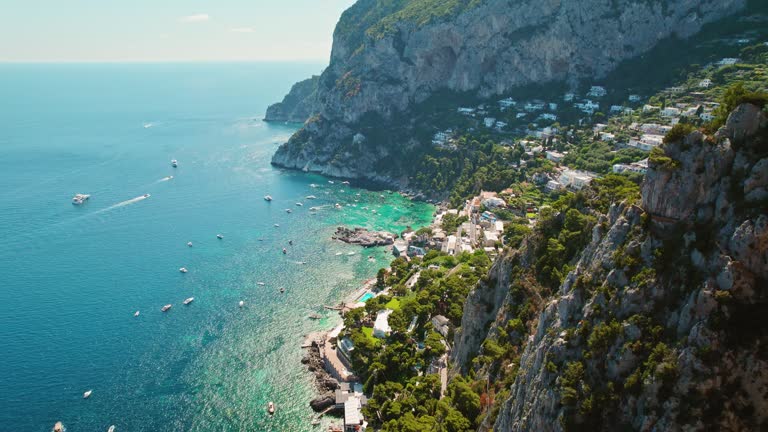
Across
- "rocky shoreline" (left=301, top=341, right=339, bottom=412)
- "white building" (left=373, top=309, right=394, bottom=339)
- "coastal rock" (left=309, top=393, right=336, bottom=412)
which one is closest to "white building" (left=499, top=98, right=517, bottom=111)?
"white building" (left=373, top=309, right=394, bottom=339)

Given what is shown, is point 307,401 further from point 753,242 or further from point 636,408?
point 753,242

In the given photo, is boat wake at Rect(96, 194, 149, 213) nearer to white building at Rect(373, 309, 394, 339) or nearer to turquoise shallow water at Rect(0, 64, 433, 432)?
turquoise shallow water at Rect(0, 64, 433, 432)

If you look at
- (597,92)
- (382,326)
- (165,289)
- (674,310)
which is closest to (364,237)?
(382,326)

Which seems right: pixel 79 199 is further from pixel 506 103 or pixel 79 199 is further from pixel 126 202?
pixel 506 103

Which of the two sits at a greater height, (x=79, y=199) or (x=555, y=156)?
(x=555, y=156)

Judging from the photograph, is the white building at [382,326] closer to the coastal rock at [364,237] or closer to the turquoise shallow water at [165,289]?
the turquoise shallow water at [165,289]

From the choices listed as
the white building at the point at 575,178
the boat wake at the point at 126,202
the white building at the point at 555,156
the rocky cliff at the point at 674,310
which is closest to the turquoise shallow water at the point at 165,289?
the boat wake at the point at 126,202

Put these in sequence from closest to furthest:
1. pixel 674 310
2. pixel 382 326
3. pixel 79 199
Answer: pixel 674 310
pixel 382 326
pixel 79 199
